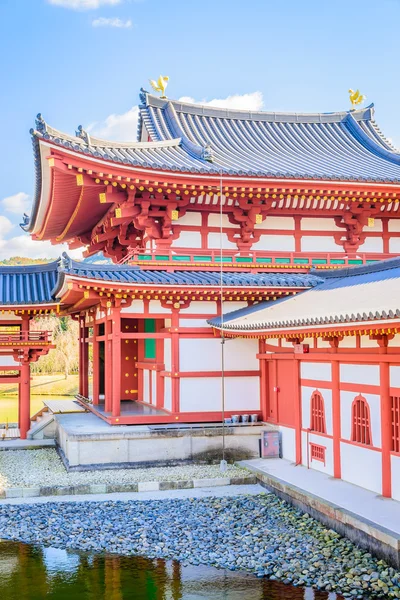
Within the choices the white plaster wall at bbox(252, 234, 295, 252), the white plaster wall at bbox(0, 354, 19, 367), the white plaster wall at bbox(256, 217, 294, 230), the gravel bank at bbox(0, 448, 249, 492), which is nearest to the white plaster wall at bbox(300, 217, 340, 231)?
the white plaster wall at bbox(256, 217, 294, 230)

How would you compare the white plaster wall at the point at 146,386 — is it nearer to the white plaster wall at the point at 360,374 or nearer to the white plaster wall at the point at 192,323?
the white plaster wall at the point at 192,323

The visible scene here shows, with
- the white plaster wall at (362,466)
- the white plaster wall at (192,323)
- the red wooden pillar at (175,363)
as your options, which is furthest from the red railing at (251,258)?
the white plaster wall at (362,466)

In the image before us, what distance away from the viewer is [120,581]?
10.0 m

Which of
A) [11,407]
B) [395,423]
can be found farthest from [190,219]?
[11,407]

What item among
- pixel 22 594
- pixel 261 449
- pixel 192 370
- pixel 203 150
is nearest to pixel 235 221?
pixel 203 150

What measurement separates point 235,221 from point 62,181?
498cm

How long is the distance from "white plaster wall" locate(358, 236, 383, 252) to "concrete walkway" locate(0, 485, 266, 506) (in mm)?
8678

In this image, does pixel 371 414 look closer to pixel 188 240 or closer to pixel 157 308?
pixel 157 308

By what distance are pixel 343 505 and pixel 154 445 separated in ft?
19.4

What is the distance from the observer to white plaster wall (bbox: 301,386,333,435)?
45.5ft

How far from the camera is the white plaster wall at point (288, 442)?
611 inches

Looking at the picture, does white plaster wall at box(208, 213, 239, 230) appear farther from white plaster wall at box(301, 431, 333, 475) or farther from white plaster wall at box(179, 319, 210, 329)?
white plaster wall at box(301, 431, 333, 475)

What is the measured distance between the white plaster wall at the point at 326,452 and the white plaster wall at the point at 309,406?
0.22 m

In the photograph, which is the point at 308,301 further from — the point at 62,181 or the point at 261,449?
the point at 62,181
